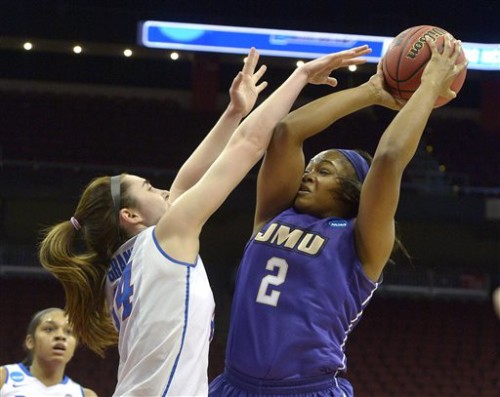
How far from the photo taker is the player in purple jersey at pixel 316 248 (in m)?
2.89

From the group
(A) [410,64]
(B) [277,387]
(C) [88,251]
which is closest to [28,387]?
(C) [88,251]

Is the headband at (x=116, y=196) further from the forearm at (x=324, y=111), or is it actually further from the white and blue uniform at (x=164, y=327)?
the forearm at (x=324, y=111)

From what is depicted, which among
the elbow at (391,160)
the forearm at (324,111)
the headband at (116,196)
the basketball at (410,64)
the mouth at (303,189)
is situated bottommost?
the headband at (116,196)

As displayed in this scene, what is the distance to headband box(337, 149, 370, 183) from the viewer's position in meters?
3.15

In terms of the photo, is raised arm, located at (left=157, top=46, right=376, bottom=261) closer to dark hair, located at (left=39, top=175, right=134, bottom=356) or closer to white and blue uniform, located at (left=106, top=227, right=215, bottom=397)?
white and blue uniform, located at (left=106, top=227, right=215, bottom=397)

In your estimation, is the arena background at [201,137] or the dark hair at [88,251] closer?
the dark hair at [88,251]

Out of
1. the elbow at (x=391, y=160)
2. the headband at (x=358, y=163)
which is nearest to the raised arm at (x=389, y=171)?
the elbow at (x=391, y=160)

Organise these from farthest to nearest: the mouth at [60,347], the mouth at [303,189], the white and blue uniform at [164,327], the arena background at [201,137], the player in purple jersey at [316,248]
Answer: the arena background at [201,137] < the mouth at [60,347] < the mouth at [303,189] < the player in purple jersey at [316,248] < the white and blue uniform at [164,327]

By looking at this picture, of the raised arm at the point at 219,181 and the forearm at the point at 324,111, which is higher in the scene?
the forearm at the point at 324,111

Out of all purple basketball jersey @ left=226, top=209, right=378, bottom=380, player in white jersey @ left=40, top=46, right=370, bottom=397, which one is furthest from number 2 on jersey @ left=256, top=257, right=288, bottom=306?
player in white jersey @ left=40, top=46, right=370, bottom=397

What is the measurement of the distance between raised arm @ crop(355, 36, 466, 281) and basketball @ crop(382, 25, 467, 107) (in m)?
0.13

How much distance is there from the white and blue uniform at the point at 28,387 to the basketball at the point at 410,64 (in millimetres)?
3563

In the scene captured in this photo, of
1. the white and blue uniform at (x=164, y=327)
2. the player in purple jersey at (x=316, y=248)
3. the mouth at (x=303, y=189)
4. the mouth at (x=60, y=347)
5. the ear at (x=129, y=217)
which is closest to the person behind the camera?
the white and blue uniform at (x=164, y=327)

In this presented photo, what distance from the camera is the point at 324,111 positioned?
313 centimetres
